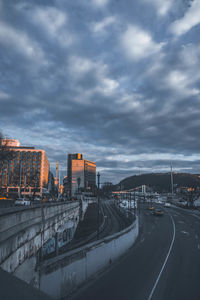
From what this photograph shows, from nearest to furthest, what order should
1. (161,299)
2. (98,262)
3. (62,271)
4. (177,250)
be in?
(62,271)
(161,299)
(98,262)
(177,250)

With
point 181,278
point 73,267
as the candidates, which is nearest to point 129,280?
point 181,278

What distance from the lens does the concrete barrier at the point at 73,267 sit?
1058 cm

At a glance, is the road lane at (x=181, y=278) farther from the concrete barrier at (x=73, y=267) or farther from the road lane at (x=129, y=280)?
the concrete barrier at (x=73, y=267)

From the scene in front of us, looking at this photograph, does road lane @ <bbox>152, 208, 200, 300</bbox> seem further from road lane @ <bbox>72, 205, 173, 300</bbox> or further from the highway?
road lane @ <bbox>72, 205, 173, 300</bbox>

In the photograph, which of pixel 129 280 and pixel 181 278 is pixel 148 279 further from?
pixel 181 278

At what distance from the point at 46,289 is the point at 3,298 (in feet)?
23.6

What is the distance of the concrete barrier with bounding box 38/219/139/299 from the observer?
10578 mm

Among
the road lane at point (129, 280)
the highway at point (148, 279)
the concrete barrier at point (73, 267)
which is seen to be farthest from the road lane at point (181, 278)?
the concrete barrier at point (73, 267)

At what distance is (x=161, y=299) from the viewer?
1254 cm

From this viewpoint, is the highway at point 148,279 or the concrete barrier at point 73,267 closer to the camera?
the concrete barrier at point 73,267

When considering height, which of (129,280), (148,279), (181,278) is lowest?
(181,278)

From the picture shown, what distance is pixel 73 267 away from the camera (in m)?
12.8

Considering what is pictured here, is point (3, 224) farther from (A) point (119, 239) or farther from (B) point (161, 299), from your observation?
(A) point (119, 239)

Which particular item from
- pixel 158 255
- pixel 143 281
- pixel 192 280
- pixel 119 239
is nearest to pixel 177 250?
pixel 158 255
